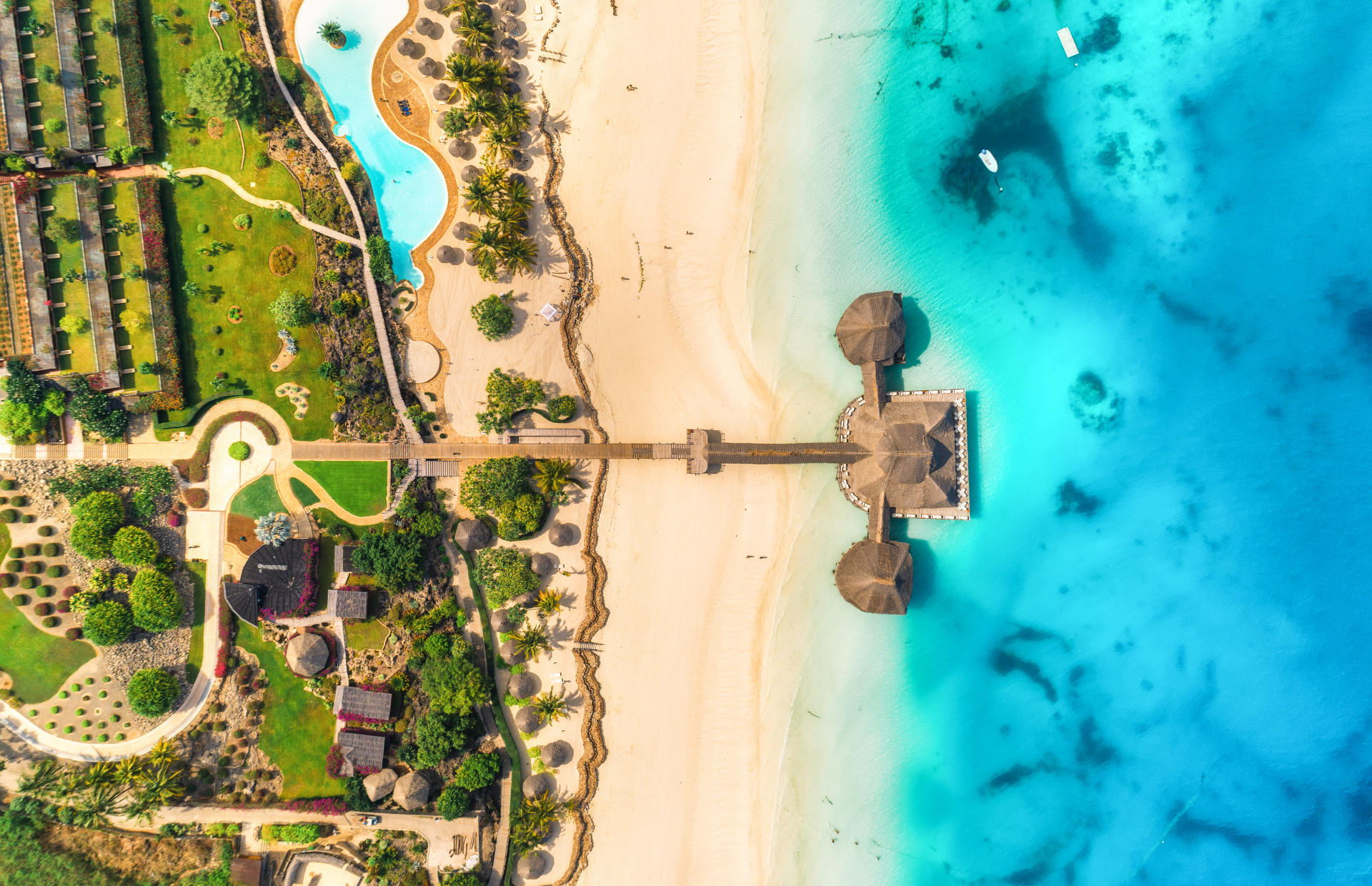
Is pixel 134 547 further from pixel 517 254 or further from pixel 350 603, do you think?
pixel 517 254

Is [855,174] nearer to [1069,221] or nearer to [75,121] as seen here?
[1069,221]

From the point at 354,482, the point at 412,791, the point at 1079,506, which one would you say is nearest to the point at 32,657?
the point at 354,482

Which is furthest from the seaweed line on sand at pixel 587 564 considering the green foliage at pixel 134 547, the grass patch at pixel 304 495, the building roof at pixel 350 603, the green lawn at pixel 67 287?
the green lawn at pixel 67 287

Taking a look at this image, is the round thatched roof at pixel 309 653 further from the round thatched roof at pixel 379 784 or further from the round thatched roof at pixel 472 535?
the round thatched roof at pixel 472 535

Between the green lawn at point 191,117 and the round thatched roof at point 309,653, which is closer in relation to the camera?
the round thatched roof at point 309,653

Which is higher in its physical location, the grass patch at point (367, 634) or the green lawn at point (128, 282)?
the green lawn at point (128, 282)

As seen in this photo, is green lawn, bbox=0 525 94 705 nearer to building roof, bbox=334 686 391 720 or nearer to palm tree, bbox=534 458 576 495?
building roof, bbox=334 686 391 720
